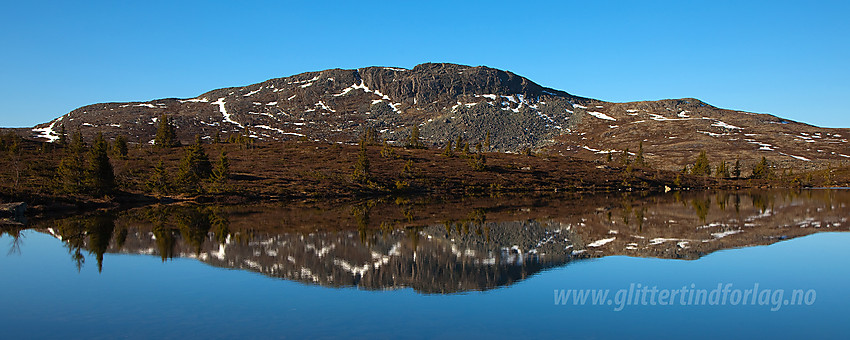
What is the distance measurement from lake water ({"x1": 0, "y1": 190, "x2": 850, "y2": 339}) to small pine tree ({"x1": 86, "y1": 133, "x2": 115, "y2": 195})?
49.5 feet

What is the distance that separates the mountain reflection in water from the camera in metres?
24.0

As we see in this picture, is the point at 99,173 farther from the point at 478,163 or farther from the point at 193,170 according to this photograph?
the point at 478,163

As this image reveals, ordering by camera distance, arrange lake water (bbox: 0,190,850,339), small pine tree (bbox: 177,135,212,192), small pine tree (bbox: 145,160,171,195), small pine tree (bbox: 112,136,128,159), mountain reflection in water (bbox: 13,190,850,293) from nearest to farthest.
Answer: lake water (bbox: 0,190,850,339), mountain reflection in water (bbox: 13,190,850,293), small pine tree (bbox: 145,160,171,195), small pine tree (bbox: 177,135,212,192), small pine tree (bbox: 112,136,128,159)

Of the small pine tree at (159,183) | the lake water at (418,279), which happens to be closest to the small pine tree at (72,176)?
the small pine tree at (159,183)

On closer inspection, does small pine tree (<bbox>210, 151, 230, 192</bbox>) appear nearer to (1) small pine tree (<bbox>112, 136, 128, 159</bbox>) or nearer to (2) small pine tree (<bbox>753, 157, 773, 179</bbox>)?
(1) small pine tree (<bbox>112, 136, 128, 159</bbox>)

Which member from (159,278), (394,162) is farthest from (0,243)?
(394,162)

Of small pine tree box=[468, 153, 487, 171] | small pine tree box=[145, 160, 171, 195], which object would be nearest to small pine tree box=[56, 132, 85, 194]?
small pine tree box=[145, 160, 171, 195]

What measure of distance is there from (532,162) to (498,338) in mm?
100545

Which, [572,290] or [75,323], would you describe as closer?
[75,323]

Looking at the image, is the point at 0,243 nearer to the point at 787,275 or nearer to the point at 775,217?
the point at 787,275

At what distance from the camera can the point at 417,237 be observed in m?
33.9

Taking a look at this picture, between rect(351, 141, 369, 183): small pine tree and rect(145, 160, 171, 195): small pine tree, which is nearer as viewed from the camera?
rect(145, 160, 171, 195): small pine tree

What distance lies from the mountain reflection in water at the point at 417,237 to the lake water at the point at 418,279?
7.2 inches

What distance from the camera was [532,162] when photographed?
369 ft
